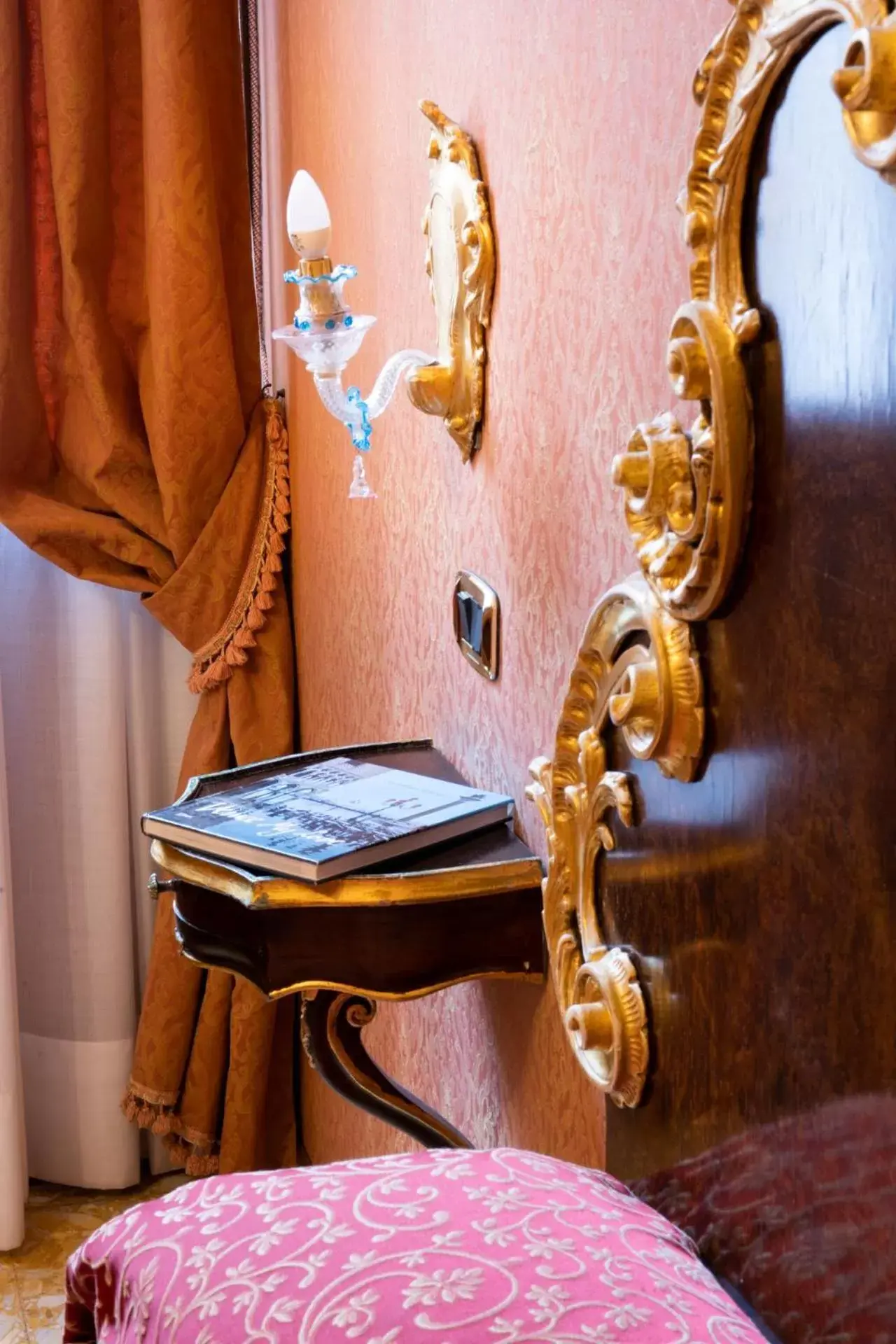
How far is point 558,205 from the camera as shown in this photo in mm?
992

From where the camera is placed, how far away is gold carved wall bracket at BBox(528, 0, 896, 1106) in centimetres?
55

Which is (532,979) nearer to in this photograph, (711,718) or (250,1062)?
(711,718)

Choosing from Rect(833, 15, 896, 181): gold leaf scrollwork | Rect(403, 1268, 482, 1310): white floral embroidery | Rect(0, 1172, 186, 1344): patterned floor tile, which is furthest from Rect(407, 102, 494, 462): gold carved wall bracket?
Rect(0, 1172, 186, 1344): patterned floor tile

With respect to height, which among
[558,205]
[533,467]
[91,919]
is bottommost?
[91,919]

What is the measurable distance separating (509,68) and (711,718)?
2.18 feet

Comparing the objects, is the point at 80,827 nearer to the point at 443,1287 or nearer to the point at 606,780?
the point at 606,780

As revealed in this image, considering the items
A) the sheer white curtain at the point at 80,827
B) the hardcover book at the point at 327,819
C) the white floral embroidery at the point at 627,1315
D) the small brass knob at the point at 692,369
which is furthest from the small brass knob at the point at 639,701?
the sheer white curtain at the point at 80,827

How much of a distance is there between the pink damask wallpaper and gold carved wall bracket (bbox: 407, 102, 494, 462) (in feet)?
0.06

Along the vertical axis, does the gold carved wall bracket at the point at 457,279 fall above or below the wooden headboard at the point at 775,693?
above

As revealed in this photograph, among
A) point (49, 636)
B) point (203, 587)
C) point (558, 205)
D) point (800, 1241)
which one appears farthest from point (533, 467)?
point (49, 636)

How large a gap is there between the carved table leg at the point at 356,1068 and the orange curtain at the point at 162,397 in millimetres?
847

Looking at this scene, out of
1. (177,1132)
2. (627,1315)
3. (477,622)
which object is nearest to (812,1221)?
(627,1315)

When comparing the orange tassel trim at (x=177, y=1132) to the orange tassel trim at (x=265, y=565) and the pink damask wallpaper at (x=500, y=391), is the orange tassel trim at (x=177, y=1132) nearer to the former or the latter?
the pink damask wallpaper at (x=500, y=391)

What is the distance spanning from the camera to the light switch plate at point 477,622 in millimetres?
1240
